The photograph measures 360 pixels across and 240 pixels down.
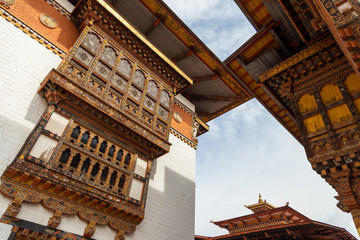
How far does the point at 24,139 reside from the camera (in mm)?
5074

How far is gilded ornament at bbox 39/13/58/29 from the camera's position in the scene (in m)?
6.58

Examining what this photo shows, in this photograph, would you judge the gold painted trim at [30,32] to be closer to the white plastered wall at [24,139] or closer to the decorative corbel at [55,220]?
the white plastered wall at [24,139]

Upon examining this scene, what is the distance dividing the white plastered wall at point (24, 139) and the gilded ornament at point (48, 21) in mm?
712

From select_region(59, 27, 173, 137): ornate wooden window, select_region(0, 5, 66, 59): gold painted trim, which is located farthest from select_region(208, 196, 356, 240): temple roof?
select_region(0, 5, 66, 59): gold painted trim

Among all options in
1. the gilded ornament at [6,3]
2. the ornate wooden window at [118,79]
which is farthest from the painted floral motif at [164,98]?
the gilded ornament at [6,3]

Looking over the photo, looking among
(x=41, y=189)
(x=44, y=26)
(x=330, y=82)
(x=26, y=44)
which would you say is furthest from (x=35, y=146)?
(x=330, y=82)

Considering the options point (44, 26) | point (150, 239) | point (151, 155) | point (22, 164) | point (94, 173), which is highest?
point (44, 26)

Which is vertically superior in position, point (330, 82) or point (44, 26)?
point (44, 26)

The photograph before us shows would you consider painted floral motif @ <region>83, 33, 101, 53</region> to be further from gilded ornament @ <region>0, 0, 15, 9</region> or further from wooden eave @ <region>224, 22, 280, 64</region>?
wooden eave @ <region>224, 22, 280, 64</region>

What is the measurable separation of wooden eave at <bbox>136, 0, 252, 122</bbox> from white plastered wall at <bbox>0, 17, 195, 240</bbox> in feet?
12.4

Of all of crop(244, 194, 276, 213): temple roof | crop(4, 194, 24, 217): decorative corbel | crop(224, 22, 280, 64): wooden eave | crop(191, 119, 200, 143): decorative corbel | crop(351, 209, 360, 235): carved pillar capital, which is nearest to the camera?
crop(4, 194, 24, 217): decorative corbel

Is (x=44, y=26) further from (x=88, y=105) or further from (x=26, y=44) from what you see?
(x=88, y=105)

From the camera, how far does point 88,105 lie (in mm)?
5742

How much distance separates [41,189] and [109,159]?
1679mm
